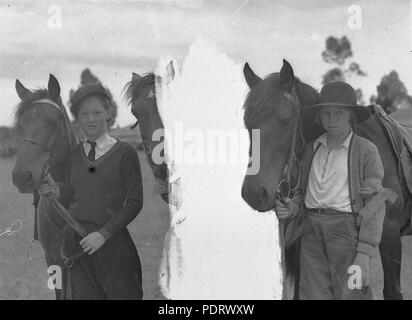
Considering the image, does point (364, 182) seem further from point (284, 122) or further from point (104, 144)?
point (104, 144)

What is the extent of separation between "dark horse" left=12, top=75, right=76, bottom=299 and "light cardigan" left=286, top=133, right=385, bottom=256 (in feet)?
4.67

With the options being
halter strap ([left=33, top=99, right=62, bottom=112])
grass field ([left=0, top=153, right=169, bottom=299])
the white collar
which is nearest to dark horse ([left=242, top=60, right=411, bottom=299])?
grass field ([left=0, top=153, right=169, bottom=299])

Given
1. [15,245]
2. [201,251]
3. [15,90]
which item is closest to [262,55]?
[201,251]

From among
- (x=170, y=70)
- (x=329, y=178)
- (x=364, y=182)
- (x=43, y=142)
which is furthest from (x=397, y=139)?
(x=43, y=142)

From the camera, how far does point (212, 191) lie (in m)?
4.04

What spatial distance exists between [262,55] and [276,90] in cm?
27

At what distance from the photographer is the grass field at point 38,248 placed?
13.1 ft

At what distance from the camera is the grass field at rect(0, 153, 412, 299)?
4008mm

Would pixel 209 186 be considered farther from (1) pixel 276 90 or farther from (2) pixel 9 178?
(2) pixel 9 178

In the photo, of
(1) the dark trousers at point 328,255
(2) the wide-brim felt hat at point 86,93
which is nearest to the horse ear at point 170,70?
(2) the wide-brim felt hat at point 86,93

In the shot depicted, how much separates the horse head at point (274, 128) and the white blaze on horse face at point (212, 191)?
0.12 meters

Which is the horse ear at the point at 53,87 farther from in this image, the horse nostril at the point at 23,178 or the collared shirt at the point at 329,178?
the collared shirt at the point at 329,178

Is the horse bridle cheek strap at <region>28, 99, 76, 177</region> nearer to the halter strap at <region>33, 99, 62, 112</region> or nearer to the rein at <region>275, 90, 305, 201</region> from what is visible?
the halter strap at <region>33, 99, 62, 112</region>

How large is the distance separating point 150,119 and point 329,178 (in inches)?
44.2
